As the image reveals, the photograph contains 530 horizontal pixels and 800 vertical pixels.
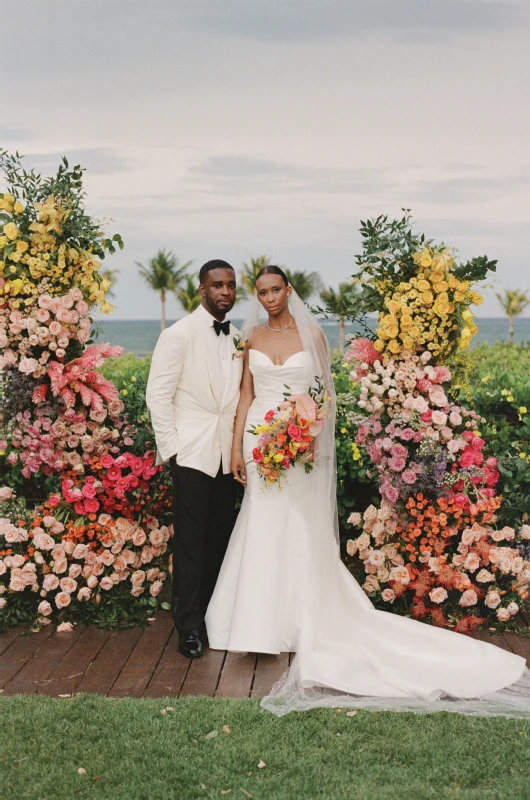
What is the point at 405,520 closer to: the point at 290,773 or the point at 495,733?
the point at 495,733

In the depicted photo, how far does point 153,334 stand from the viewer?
2972 inches

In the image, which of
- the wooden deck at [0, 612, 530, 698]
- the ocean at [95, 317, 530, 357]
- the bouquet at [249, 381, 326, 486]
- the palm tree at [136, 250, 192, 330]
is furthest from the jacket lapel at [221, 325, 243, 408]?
the ocean at [95, 317, 530, 357]

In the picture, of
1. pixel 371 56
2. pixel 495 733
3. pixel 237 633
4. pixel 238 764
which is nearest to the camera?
pixel 238 764

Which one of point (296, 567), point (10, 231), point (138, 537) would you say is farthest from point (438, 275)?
point (10, 231)

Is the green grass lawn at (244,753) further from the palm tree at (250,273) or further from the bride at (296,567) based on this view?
the palm tree at (250,273)

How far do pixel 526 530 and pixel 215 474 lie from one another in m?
2.07

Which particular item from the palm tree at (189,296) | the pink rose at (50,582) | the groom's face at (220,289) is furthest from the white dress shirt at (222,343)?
the palm tree at (189,296)

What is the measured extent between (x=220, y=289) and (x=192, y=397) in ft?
2.14

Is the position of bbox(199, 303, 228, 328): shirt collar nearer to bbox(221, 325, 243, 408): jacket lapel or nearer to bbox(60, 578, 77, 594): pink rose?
bbox(221, 325, 243, 408): jacket lapel

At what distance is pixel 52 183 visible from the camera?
5371 millimetres

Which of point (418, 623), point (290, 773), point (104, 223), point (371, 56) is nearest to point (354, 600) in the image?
point (418, 623)

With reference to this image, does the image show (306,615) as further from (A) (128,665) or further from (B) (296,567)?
(A) (128,665)

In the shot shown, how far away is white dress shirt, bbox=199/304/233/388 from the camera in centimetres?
495

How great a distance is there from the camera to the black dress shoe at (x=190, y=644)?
4.83 m
